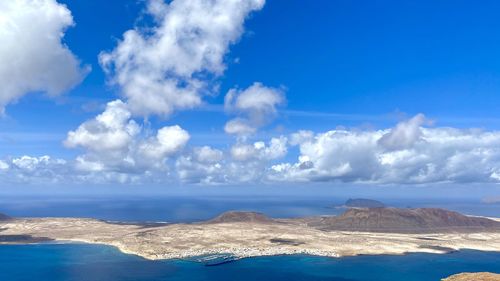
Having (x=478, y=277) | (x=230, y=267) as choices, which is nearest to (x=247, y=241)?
(x=230, y=267)

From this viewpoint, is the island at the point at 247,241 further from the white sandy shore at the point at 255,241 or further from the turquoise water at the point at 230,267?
the turquoise water at the point at 230,267

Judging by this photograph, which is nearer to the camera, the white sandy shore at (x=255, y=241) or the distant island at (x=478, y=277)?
the distant island at (x=478, y=277)

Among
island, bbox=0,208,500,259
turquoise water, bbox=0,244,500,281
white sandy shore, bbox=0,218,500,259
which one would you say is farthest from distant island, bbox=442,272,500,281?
white sandy shore, bbox=0,218,500,259

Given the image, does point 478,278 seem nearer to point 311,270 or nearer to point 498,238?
point 311,270

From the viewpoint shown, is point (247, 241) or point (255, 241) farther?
point (255, 241)

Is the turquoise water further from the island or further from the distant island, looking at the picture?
the distant island

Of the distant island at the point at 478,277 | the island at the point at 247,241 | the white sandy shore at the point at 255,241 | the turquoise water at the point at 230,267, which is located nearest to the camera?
the distant island at the point at 478,277

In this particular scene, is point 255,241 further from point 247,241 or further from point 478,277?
point 478,277

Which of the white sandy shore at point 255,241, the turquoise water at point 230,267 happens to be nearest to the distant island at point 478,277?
the turquoise water at point 230,267

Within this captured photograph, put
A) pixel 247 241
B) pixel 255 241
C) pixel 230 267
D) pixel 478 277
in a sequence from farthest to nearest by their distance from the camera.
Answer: pixel 255 241
pixel 247 241
pixel 230 267
pixel 478 277
